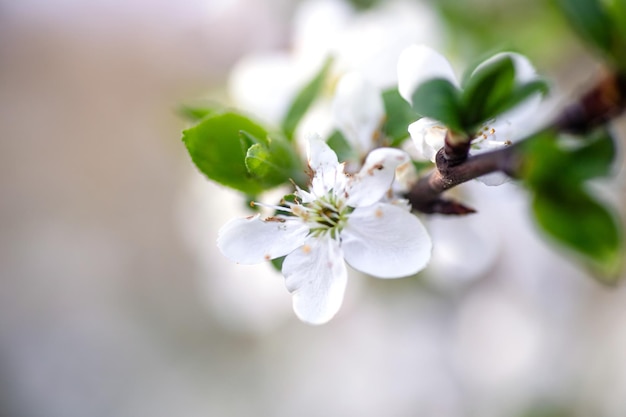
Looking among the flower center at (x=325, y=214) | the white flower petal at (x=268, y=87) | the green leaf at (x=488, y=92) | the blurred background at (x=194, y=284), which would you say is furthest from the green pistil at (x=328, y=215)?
the blurred background at (x=194, y=284)

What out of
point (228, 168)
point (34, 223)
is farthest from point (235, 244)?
point (34, 223)

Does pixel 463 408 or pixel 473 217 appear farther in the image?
pixel 463 408

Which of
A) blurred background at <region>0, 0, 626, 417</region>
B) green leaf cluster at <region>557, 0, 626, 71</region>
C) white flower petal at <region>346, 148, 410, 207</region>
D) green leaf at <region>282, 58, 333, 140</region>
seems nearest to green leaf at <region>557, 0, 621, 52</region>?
green leaf cluster at <region>557, 0, 626, 71</region>

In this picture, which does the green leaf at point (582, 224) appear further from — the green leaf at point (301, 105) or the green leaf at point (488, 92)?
the green leaf at point (301, 105)

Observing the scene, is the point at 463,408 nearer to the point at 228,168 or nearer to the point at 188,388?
the point at 188,388

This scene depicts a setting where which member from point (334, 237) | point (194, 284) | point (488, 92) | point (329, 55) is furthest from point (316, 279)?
point (194, 284)
